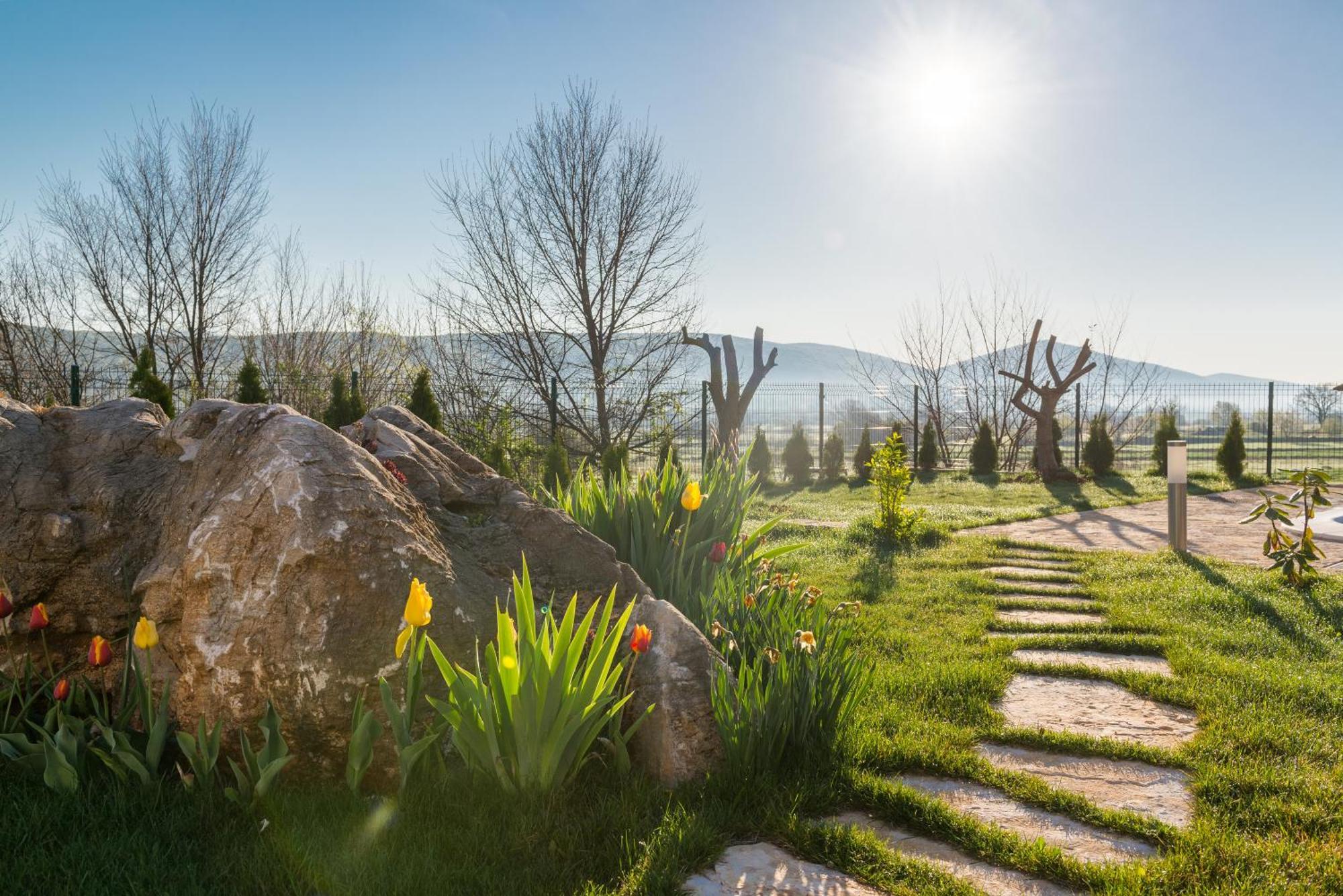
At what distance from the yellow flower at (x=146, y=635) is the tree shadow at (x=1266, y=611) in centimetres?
472

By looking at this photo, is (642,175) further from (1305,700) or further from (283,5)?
(1305,700)

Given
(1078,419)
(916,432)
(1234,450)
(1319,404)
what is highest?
(1319,404)

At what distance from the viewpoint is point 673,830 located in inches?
82.2

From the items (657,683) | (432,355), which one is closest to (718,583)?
(657,683)

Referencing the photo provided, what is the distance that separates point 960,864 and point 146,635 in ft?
7.32

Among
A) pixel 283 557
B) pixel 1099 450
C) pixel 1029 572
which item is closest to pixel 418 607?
pixel 283 557

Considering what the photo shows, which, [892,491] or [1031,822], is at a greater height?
[892,491]

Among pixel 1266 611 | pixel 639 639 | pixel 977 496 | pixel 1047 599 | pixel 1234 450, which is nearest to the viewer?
pixel 639 639

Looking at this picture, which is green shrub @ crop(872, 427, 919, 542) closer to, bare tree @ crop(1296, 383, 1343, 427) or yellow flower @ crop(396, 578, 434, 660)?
yellow flower @ crop(396, 578, 434, 660)

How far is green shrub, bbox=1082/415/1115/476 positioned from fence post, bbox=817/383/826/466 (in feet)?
15.1

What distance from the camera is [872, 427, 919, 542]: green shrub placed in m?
7.28

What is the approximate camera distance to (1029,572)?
19.5 feet

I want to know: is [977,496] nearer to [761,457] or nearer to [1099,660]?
[761,457]

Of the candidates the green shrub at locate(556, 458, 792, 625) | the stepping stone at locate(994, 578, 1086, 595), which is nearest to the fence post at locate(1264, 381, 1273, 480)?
the stepping stone at locate(994, 578, 1086, 595)
